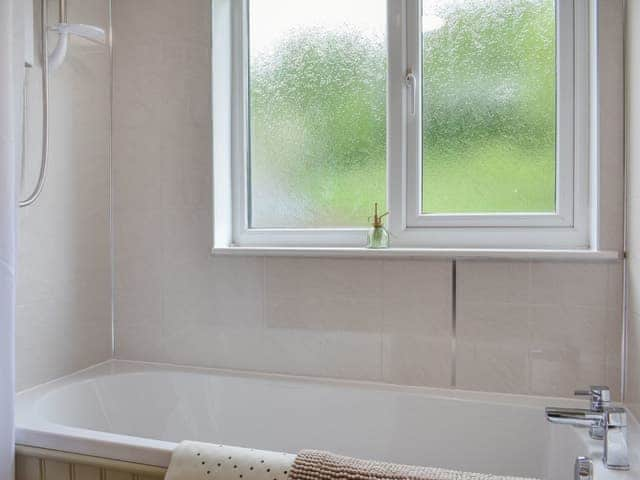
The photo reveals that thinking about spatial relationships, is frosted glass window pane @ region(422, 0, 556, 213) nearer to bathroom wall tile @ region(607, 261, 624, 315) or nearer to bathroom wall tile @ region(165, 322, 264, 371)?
bathroom wall tile @ region(607, 261, 624, 315)

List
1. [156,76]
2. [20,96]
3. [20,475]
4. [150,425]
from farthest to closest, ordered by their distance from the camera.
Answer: [156,76], [150,425], [20,96], [20,475]

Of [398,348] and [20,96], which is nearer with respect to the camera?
[20,96]

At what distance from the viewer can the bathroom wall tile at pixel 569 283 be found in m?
1.52

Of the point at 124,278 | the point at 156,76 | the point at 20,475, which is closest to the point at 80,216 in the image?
the point at 124,278

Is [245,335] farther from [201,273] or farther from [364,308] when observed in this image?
[364,308]

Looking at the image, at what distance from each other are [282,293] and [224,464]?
77 cm

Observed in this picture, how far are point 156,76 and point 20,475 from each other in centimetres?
138

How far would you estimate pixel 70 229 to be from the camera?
1852 millimetres

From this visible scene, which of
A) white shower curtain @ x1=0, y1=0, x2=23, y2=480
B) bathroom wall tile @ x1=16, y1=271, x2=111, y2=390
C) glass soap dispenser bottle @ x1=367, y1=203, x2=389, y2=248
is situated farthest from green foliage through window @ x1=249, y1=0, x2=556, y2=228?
white shower curtain @ x1=0, y1=0, x2=23, y2=480

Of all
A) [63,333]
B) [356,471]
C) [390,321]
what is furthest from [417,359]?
[63,333]

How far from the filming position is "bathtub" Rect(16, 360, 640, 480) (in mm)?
1380

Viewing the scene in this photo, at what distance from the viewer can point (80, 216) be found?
1.90 metres

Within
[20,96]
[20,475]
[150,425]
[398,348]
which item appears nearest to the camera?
[20,475]

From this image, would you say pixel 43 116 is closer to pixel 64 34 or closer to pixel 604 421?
pixel 64 34
